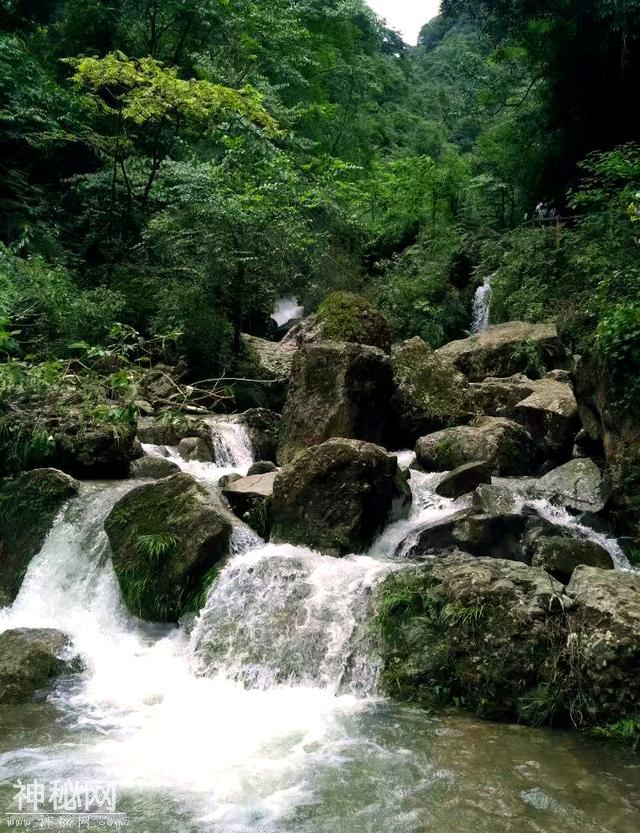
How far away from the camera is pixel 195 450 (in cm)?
1182

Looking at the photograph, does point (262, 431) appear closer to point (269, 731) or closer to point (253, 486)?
point (253, 486)

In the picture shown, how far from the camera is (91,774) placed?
459 centimetres

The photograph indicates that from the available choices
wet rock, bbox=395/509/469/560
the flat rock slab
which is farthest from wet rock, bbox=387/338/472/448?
wet rock, bbox=395/509/469/560

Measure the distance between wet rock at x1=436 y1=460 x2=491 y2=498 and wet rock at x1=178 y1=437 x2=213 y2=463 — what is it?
4307 millimetres

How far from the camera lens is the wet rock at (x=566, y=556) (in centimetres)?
707

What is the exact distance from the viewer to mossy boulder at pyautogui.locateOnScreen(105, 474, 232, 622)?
7.33 meters

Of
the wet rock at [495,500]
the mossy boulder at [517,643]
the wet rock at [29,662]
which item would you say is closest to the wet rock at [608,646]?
the mossy boulder at [517,643]

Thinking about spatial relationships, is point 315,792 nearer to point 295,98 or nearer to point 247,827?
point 247,827

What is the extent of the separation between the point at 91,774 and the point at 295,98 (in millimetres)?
25470

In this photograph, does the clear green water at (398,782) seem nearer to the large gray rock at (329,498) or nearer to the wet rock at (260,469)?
the large gray rock at (329,498)

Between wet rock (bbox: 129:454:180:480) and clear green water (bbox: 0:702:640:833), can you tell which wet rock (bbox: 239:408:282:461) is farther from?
clear green water (bbox: 0:702:640:833)

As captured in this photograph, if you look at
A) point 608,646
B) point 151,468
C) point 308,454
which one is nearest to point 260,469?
point 151,468

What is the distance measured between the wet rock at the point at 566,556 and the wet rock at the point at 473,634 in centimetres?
93

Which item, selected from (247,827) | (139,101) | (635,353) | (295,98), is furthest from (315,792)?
(295,98)
